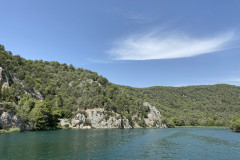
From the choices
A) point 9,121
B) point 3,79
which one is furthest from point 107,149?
point 3,79

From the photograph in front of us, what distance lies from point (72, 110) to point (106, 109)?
34.6 m

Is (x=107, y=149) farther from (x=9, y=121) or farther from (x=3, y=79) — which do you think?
(x=3, y=79)

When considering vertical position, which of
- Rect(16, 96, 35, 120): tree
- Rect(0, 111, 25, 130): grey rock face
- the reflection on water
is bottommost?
the reflection on water

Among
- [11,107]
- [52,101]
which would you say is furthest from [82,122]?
[11,107]

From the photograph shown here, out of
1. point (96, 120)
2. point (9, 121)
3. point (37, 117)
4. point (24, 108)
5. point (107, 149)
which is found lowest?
point (107, 149)

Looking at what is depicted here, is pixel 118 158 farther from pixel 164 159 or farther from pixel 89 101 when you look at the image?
pixel 89 101

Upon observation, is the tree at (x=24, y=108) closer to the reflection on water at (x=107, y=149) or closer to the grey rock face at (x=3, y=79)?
the grey rock face at (x=3, y=79)

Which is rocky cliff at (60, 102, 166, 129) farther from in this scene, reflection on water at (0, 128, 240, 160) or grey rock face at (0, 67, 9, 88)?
reflection on water at (0, 128, 240, 160)

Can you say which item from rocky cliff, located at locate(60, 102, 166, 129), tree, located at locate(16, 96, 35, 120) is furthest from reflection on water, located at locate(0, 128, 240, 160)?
rocky cliff, located at locate(60, 102, 166, 129)

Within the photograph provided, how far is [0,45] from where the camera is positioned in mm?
181375

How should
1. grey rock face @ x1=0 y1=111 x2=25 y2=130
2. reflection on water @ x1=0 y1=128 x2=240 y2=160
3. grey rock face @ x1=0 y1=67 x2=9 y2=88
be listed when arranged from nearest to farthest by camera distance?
reflection on water @ x1=0 y1=128 x2=240 y2=160, grey rock face @ x1=0 y1=111 x2=25 y2=130, grey rock face @ x1=0 y1=67 x2=9 y2=88

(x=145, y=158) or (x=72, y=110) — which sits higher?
(x=72, y=110)

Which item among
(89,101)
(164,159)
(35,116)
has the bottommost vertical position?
(164,159)

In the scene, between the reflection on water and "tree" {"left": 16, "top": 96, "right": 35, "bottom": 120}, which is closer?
the reflection on water
